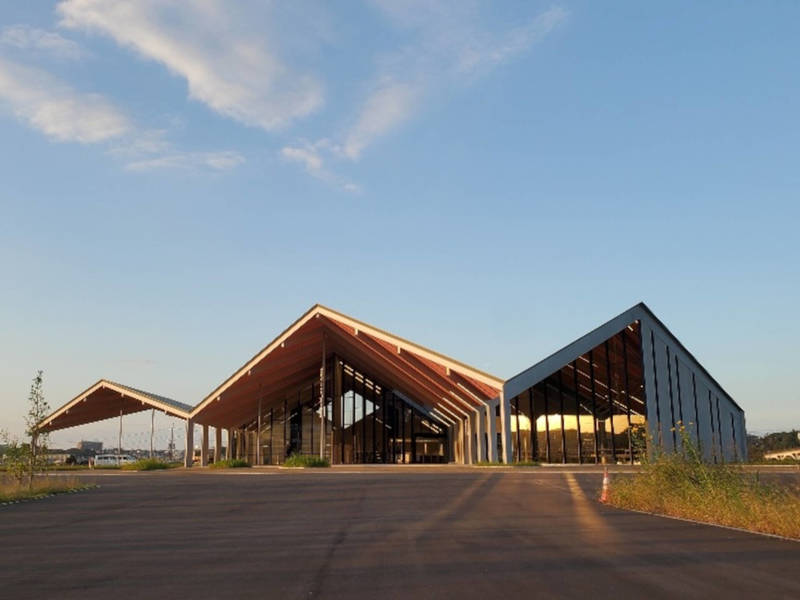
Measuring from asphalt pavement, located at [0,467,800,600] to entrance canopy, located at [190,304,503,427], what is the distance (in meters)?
18.4

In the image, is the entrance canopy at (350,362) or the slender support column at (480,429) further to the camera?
the slender support column at (480,429)

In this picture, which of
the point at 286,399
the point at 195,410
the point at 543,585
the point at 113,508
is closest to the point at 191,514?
the point at 113,508

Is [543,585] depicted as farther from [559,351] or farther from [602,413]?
[602,413]

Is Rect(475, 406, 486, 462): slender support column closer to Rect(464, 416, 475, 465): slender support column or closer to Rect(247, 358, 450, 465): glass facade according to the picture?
Rect(464, 416, 475, 465): slender support column

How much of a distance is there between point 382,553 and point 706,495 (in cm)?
692

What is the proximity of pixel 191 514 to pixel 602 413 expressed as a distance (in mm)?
32083

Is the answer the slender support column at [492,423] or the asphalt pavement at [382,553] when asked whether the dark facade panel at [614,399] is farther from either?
the asphalt pavement at [382,553]

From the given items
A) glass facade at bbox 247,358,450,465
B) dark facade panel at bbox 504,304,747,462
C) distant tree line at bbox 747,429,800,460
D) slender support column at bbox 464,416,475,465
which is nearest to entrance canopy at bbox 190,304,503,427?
slender support column at bbox 464,416,475,465

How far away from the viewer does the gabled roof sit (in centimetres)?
3200

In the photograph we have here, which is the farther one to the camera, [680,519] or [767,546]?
[680,519]

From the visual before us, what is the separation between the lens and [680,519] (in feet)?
39.0

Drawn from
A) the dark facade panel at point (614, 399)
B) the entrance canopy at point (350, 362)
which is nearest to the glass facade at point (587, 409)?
the dark facade panel at point (614, 399)

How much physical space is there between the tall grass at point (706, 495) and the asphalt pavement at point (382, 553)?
1.87ft

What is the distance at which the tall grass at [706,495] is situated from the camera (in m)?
10.4
